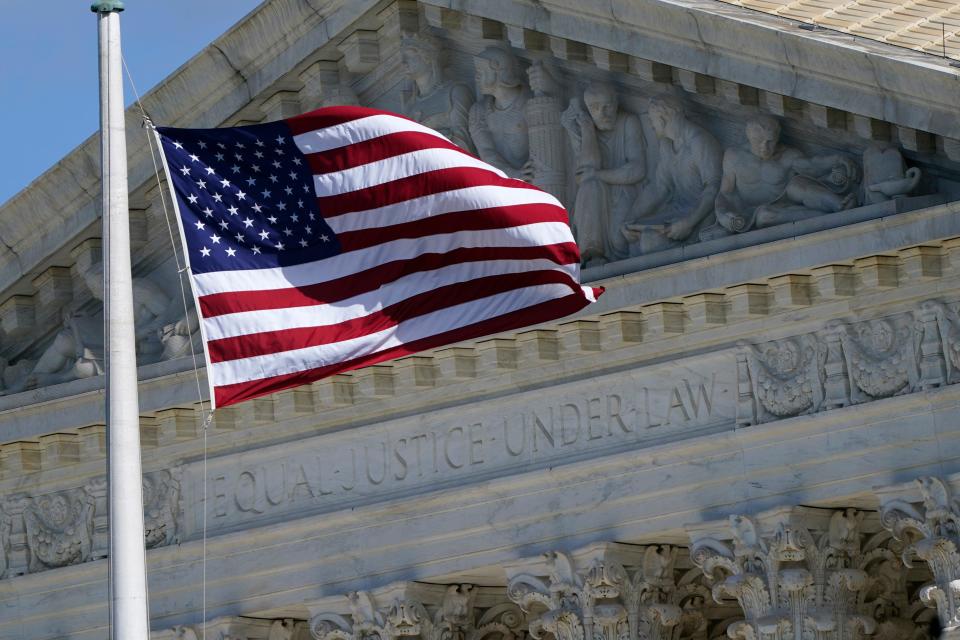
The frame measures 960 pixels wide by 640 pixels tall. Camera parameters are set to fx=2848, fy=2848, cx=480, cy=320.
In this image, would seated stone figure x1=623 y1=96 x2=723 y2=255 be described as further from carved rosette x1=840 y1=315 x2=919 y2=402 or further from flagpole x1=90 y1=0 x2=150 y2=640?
flagpole x1=90 y1=0 x2=150 y2=640

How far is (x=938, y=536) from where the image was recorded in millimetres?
26125

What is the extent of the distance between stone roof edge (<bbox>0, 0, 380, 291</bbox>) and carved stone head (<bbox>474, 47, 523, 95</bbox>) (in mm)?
1628

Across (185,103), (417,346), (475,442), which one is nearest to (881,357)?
(475,442)

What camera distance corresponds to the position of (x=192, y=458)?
104 ft

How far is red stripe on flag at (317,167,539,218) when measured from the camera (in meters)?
24.7

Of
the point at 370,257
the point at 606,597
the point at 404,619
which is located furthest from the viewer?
the point at 404,619

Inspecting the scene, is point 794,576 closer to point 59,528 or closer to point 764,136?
point 764,136

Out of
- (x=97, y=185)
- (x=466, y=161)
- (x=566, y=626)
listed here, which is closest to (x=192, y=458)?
(x=97, y=185)

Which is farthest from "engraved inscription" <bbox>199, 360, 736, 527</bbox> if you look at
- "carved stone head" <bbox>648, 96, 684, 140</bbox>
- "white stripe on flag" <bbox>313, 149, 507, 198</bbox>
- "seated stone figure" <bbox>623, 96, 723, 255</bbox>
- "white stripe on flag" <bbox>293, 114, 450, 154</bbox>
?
"white stripe on flag" <bbox>293, 114, 450, 154</bbox>

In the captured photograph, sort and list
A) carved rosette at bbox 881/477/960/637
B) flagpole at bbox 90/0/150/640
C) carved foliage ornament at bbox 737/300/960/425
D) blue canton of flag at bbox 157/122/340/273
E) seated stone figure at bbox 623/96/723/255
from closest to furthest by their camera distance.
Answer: flagpole at bbox 90/0/150/640 < blue canton of flag at bbox 157/122/340/273 < carved rosette at bbox 881/477/960/637 < carved foliage ornament at bbox 737/300/960/425 < seated stone figure at bbox 623/96/723/255

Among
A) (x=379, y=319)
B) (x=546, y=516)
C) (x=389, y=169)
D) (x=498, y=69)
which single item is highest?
(x=498, y=69)

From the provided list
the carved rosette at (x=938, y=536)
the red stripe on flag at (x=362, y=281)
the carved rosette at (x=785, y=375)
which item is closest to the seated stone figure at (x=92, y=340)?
the carved rosette at (x=785, y=375)

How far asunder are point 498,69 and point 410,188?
4716mm

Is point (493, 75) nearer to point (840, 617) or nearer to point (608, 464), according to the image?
point (608, 464)
